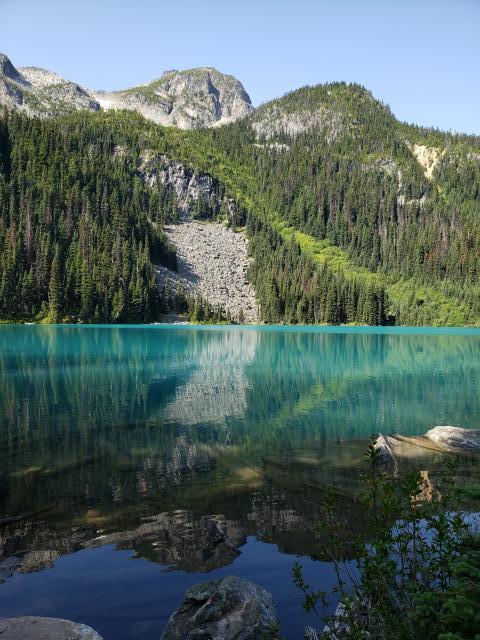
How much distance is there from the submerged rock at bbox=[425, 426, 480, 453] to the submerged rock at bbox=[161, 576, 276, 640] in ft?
46.1

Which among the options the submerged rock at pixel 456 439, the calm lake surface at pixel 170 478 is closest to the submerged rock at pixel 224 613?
the calm lake surface at pixel 170 478

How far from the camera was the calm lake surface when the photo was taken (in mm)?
9570

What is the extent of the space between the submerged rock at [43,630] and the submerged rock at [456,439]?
16.5 metres

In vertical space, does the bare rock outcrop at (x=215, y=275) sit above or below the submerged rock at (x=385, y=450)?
above

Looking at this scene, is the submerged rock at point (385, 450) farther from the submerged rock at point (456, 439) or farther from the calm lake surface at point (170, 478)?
the submerged rock at point (456, 439)

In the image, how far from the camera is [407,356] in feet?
201

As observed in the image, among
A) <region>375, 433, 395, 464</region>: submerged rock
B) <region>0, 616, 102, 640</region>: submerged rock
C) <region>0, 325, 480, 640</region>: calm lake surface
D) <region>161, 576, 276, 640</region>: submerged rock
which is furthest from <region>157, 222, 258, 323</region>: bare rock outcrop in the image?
<region>0, 616, 102, 640</region>: submerged rock

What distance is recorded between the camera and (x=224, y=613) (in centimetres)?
769

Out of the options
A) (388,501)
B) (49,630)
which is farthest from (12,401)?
(388,501)

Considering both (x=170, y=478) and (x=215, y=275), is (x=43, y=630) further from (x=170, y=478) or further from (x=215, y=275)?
(x=215, y=275)

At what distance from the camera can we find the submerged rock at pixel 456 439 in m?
19.5

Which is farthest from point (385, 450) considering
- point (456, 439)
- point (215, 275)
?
point (215, 275)

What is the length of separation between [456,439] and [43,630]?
17.7 metres

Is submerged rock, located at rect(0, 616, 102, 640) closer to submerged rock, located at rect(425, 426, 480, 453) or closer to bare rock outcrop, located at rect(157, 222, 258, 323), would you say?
submerged rock, located at rect(425, 426, 480, 453)
